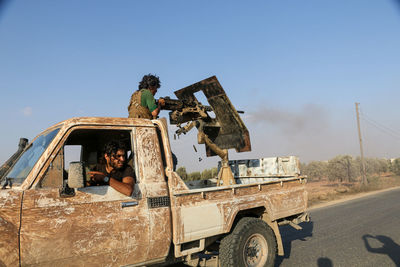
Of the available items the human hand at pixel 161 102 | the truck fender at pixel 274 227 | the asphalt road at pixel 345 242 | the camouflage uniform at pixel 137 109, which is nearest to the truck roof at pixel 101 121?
the camouflage uniform at pixel 137 109

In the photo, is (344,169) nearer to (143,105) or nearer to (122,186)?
(143,105)

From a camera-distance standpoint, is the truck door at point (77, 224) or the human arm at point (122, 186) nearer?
the truck door at point (77, 224)

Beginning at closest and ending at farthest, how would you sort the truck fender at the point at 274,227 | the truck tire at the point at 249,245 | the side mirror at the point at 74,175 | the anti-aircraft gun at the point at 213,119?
the side mirror at the point at 74,175 → the truck tire at the point at 249,245 → the truck fender at the point at 274,227 → the anti-aircraft gun at the point at 213,119

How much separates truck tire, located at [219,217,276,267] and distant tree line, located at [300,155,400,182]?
3494cm

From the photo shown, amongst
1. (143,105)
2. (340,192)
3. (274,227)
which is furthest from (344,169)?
(143,105)

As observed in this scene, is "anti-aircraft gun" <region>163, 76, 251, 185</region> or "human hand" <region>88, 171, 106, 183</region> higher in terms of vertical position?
"anti-aircraft gun" <region>163, 76, 251, 185</region>

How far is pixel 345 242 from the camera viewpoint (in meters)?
6.64

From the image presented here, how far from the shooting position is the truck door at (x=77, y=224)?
104 inches

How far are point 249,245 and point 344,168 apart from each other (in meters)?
36.7

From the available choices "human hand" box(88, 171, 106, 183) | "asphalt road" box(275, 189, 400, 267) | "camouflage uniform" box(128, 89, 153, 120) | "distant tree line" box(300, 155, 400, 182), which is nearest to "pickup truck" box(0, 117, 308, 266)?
"human hand" box(88, 171, 106, 183)

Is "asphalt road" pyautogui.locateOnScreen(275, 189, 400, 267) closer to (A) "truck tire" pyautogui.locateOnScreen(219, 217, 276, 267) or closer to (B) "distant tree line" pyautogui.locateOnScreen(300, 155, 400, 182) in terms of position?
(A) "truck tire" pyautogui.locateOnScreen(219, 217, 276, 267)

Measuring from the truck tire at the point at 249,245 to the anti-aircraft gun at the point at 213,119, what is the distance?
1.46 meters

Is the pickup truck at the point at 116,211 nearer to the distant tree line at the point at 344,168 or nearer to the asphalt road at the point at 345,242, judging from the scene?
the asphalt road at the point at 345,242

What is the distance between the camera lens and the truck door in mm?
2648
